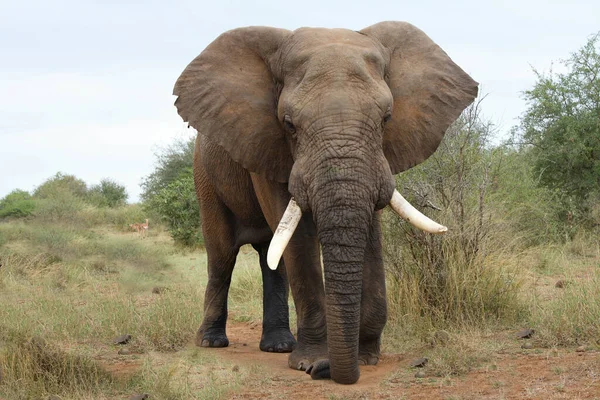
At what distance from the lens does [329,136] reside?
16.5 feet

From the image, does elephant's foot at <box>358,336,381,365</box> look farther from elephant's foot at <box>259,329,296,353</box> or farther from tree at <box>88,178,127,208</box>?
tree at <box>88,178,127,208</box>

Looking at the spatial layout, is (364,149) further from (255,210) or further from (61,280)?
(61,280)

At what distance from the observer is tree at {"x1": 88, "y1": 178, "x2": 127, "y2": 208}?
4096 centimetres

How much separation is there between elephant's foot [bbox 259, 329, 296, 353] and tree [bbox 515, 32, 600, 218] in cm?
1072

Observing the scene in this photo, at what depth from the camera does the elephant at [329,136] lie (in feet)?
16.5

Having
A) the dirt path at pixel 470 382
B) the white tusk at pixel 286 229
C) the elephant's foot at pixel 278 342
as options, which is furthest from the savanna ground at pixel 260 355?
the white tusk at pixel 286 229

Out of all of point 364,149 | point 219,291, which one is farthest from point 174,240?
point 364,149

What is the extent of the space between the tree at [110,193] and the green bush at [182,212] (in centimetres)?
1873

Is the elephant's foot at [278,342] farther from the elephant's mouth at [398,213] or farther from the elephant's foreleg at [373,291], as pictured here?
the elephant's mouth at [398,213]

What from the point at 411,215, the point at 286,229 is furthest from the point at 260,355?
the point at 411,215

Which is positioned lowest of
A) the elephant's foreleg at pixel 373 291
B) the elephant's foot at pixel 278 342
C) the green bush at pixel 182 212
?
the elephant's foot at pixel 278 342

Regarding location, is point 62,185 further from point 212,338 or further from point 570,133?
point 212,338

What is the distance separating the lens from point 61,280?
1390 cm

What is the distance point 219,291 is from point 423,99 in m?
3.21
